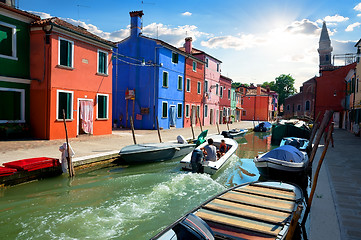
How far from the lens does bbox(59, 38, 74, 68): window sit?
48.2ft

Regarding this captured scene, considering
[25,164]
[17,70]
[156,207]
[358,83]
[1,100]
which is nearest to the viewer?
[156,207]

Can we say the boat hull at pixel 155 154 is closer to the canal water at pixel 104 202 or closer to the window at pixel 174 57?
A: the canal water at pixel 104 202

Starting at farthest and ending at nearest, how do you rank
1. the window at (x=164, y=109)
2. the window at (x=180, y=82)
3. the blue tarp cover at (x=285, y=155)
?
the window at (x=180, y=82) → the window at (x=164, y=109) → the blue tarp cover at (x=285, y=155)

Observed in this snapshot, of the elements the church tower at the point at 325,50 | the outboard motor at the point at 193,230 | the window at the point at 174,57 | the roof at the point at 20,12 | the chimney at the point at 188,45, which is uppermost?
the church tower at the point at 325,50

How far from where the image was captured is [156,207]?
722 centimetres

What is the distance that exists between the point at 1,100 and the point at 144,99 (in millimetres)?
11991

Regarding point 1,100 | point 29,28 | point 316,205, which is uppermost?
point 29,28

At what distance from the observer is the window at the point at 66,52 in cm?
1469

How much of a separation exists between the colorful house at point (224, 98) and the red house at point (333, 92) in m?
12.2

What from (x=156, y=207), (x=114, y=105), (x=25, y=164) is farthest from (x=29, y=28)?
(x=156, y=207)

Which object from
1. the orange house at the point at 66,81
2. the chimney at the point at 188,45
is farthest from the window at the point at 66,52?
the chimney at the point at 188,45

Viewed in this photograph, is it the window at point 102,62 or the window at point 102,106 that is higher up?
the window at point 102,62

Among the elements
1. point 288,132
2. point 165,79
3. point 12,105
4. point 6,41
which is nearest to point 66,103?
point 12,105

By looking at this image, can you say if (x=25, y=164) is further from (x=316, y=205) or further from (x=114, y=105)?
(x=114, y=105)
